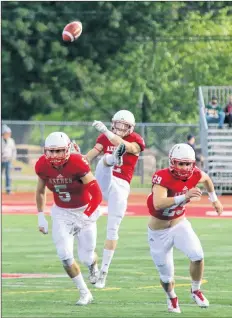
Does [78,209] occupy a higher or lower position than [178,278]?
higher

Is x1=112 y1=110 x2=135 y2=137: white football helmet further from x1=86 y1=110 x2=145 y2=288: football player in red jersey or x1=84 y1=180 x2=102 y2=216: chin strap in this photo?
x1=84 y1=180 x2=102 y2=216: chin strap

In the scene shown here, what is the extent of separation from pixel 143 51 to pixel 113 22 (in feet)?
11.6

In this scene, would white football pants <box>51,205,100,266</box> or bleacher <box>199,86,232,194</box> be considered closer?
white football pants <box>51,205,100,266</box>

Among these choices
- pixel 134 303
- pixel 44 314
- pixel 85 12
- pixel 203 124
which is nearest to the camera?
pixel 44 314

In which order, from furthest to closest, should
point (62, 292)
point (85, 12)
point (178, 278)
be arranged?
1. point (85, 12)
2. point (178, 278)
3. point (62, 292)

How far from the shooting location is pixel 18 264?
17578mm

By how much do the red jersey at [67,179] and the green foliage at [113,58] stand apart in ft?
97.0

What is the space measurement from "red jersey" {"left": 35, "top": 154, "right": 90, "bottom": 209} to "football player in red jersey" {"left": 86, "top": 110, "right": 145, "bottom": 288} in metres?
1.62

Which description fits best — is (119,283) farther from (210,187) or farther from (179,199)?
(179,199)

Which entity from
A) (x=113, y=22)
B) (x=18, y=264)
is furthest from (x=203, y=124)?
(x=18, y=264)

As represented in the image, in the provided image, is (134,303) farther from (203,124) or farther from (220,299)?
(203,124)

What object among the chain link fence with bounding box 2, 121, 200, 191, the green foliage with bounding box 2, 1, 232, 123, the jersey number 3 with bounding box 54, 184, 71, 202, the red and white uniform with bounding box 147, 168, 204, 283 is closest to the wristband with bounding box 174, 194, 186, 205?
the red and white uniform with bounding box 147, 168, 204, 283

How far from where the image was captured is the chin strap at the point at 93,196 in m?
13.6

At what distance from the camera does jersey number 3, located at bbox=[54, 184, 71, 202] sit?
13.5 metres
